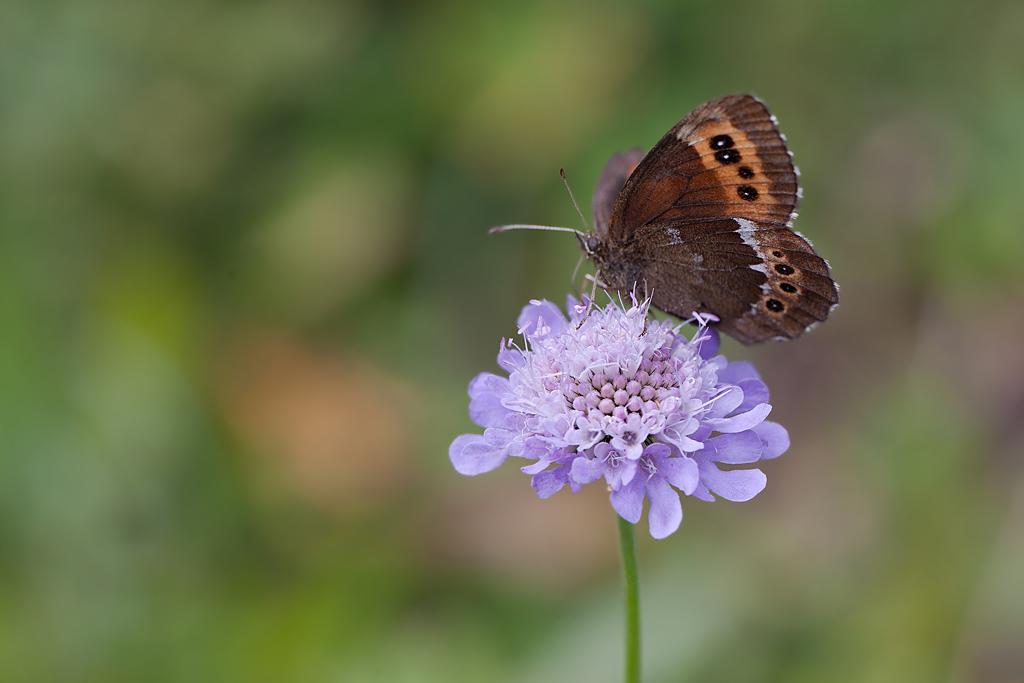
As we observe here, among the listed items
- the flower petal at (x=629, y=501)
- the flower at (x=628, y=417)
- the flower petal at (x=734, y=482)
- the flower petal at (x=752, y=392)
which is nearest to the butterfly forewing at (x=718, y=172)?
the flower at (x=628, y=417)

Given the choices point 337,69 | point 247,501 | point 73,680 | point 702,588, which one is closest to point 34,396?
point 247,501

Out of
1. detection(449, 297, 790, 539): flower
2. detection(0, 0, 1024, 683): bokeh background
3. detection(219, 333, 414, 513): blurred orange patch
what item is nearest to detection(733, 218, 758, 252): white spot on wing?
detection(449, 297, 790, 539): flower

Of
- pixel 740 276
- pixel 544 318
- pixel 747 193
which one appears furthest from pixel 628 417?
pixel 747 193

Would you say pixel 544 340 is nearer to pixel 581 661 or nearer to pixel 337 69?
pixel 581 661

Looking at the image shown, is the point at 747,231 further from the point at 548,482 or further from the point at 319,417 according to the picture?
the point at 319,417

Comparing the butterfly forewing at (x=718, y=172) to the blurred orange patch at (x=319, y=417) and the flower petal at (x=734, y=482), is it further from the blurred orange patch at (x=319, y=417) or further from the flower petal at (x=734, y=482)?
the blurred orange patch at (x=319, y=417)
